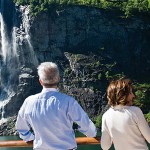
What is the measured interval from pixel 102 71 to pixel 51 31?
1540 cm

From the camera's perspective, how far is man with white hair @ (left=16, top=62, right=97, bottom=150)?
5949 millimetres

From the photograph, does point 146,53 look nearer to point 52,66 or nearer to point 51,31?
point 51,31

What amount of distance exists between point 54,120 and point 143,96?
8515 centimetres

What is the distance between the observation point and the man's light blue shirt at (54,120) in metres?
5.93

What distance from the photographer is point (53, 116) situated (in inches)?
237

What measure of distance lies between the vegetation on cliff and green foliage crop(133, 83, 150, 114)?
1712cm

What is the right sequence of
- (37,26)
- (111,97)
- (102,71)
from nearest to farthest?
(111,97)
(102,71)
(37,26)

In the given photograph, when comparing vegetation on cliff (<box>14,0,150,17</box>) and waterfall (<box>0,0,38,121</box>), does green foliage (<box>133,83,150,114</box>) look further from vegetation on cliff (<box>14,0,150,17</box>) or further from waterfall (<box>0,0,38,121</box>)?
waterfall (<box>0,0,38,121</box>)

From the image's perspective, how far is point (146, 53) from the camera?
100375 mm

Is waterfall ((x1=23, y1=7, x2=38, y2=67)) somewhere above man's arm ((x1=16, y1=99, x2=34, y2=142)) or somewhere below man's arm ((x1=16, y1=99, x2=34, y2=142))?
below

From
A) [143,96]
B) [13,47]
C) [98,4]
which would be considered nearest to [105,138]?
[143,96]

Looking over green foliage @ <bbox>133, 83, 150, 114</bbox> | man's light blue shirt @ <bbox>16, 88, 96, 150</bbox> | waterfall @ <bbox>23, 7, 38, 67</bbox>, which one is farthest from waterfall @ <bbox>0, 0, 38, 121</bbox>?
man's light blue shirt @ <bbox>16, 88, 96, 150</bbox>

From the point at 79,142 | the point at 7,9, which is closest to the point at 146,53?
the point at 7,9

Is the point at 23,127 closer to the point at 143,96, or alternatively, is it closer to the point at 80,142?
the point at 80,142
